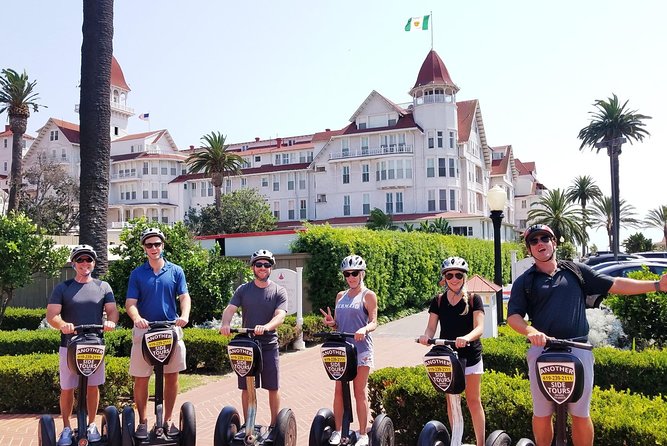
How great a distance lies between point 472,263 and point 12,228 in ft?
76.5

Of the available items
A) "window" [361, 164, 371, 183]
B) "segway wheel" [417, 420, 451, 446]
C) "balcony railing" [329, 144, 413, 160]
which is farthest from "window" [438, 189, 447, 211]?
"segway wheel" [417, 420, 451, 446]

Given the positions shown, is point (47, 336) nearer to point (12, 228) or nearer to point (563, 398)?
point (12, 228)

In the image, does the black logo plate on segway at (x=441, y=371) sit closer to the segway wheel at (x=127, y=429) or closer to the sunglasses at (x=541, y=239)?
the sunglasses at (x=541, y=239)

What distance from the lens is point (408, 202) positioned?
53500mm

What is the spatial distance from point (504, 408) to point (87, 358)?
156 inches

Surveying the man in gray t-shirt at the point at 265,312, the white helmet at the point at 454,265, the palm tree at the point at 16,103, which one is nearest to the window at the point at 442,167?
the palm tree at the point at 16,103

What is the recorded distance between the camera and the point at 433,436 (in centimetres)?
507

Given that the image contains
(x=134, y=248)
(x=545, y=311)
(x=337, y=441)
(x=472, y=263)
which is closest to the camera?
(x=545, y=311)

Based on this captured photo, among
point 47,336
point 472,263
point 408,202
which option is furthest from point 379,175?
point 47,336

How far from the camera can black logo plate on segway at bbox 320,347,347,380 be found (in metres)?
5.60

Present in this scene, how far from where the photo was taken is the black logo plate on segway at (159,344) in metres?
5.82

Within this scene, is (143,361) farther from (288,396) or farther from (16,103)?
(16,103)

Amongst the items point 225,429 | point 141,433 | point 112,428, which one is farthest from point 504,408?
point 112,428

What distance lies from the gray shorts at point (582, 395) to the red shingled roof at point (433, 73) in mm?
48516
